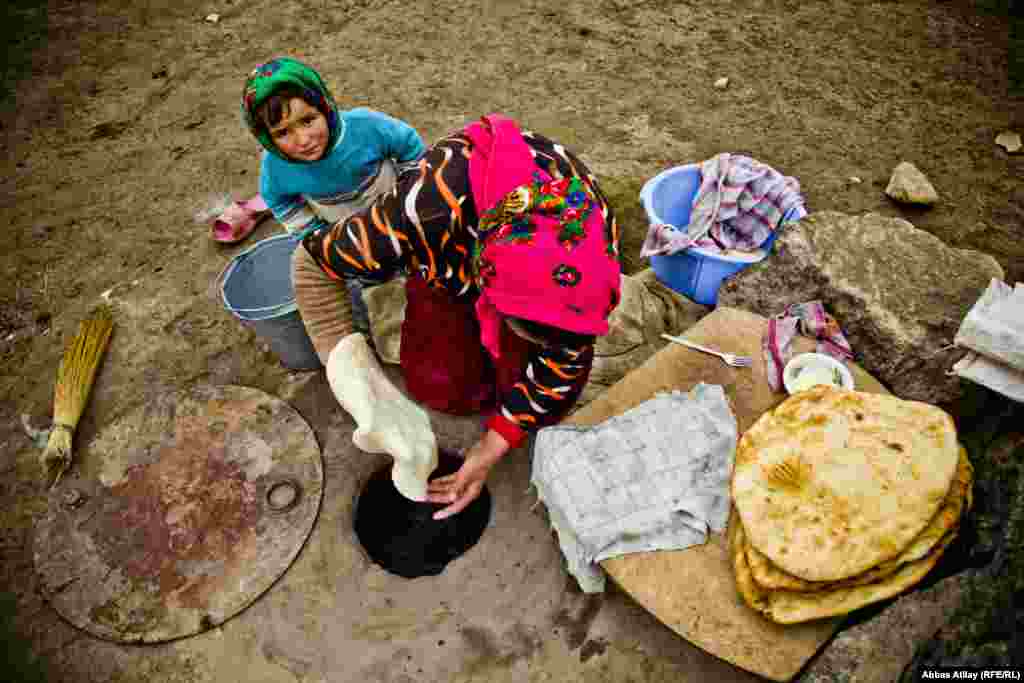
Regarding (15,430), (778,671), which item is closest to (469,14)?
(15,430)

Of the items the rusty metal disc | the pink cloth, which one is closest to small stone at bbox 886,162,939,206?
the pink cloth

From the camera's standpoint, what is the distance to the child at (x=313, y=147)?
6.00 ft

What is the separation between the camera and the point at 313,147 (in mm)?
1976

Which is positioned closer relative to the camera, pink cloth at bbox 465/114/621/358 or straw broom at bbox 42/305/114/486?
pink cloth at bbox 465/114/621/358

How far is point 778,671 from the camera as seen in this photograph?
4.82 ft

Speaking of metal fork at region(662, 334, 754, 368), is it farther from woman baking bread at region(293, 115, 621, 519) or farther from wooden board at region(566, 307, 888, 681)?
woman baking bread at region(293, 115, 621, 519)

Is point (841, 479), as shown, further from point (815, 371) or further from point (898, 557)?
point (815, 371)

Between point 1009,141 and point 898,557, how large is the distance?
3.30m

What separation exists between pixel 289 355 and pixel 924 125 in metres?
4.11

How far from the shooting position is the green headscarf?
1.79 m

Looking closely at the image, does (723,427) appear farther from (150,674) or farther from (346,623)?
(150,674)

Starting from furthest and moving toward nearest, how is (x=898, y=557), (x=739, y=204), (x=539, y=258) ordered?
1. (x=739, y=204)
2. (x=898, y=557)
3. (x=539, y=258)

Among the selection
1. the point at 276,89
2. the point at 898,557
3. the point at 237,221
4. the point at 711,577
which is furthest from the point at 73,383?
the point at 898,557

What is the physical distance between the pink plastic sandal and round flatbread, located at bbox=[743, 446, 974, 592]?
3.05 metres
